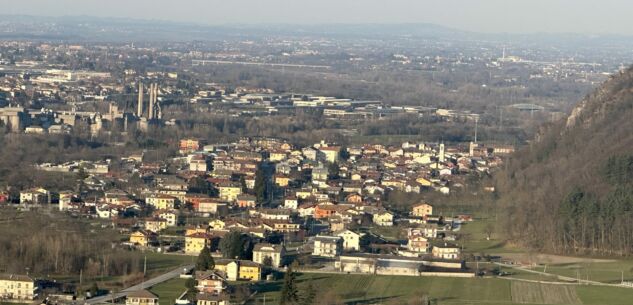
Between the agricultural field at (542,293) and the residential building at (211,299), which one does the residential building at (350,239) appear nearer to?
the agricultural field at (542,293)

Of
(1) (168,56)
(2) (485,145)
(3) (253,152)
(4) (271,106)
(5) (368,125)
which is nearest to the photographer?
(3) (253,152)

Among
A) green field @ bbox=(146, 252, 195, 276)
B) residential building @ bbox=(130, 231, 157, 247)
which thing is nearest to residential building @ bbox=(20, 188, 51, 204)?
residential building @ bbox=(130, 231, 157, 247)

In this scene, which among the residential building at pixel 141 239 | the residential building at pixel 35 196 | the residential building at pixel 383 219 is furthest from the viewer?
the residential building at pixel 383 219

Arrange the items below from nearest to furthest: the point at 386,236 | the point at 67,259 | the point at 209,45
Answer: the point at 67,259 < the point at 386,236 < the point at 209,45

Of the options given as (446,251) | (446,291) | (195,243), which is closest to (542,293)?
(446,291)

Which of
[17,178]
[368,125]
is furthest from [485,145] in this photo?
[17,178]

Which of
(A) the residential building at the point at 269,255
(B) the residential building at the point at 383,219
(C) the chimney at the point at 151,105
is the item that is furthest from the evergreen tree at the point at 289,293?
(C) the chimney at the point at 151,105

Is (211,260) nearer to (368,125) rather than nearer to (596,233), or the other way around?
(596,233)
